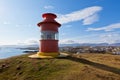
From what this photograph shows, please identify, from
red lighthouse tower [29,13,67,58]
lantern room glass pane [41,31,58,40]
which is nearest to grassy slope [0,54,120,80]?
red lighthouse tower [29,13,67,58]

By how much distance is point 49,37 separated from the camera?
1823 cm

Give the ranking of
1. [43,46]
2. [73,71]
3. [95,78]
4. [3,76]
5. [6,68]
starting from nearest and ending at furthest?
[95,78] → [73,71] → [3,76] → [6,68] → [43,46]

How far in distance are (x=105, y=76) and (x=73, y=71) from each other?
7.66 feet

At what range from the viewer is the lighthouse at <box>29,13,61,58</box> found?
59.1 feet

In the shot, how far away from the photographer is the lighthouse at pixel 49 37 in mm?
18016

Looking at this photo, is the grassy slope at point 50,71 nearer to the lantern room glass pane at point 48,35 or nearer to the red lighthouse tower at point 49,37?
the red lighthouse tower at point 49,37

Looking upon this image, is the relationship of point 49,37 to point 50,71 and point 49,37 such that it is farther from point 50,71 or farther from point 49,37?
point 50,71

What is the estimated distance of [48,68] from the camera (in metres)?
13.9

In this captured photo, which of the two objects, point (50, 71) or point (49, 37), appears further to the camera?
point (49, 37)

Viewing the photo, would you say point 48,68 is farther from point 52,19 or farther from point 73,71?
point 52,19

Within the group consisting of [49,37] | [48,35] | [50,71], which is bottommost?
[50,71]

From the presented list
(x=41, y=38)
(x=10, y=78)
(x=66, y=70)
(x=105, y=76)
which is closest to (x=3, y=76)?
(x=10, y=78)

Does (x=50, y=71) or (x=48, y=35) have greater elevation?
(x=48, y=35)

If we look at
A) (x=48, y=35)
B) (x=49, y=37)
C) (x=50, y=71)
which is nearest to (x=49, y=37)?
(x=49, y=37)
